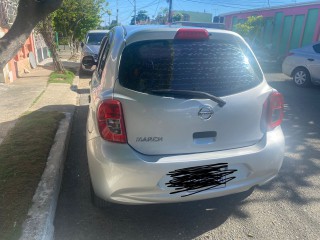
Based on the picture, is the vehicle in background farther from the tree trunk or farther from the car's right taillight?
the car's right taillight

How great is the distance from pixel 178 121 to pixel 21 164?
213 cm

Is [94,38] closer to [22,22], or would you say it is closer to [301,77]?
[301,77]

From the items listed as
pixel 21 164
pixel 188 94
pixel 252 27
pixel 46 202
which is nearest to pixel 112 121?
pixel 188 94

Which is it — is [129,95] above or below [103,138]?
above

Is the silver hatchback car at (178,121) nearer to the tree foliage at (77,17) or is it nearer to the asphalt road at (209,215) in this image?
the asphalt road at (209,215)

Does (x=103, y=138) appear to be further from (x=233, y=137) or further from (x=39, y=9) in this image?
(x=39, y=9)

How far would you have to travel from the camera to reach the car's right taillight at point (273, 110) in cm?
266

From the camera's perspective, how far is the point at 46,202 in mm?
2713

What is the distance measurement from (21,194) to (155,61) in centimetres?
185

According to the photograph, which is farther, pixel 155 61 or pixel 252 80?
pixel 252 80

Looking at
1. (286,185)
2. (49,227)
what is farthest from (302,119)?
(49,227)

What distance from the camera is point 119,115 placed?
7.44 ft

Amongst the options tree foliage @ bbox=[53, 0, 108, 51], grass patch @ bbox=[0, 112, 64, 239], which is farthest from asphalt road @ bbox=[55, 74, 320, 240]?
tree foliage @ bbox=[53, 0, 108, 51]

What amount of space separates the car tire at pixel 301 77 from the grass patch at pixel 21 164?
7961mm
